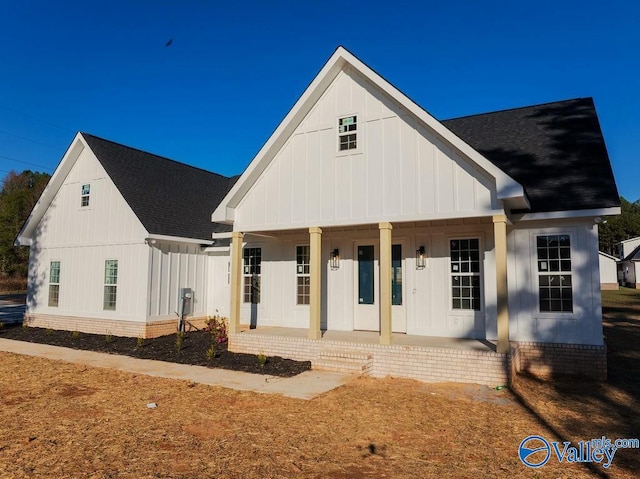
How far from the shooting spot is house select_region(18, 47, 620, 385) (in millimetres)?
9156

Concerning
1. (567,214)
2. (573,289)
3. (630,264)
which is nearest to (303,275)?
(573,289)

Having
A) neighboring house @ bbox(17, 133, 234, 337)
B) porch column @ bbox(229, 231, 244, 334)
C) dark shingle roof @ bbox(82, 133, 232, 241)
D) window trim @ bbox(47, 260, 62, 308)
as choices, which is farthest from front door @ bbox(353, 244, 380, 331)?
window trim @ bbox(47, 260, 62, 308)

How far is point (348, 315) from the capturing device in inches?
481

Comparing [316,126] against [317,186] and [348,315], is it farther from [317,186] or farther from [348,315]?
[348,315]

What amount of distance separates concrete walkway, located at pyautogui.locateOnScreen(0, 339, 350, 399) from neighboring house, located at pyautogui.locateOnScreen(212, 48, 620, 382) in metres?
1.09

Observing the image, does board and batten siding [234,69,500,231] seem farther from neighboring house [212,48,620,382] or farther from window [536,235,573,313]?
window [536,235,573,313]

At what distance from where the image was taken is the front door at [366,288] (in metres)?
12.0

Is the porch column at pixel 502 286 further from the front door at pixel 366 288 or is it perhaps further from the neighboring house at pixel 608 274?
the neighboring house at pixel 608 274

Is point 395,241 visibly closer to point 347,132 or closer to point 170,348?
point 347,132

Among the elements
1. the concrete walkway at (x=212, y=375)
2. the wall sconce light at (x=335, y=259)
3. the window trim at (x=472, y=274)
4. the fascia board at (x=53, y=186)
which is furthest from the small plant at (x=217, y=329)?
the fascia board at (x=53, y=186)

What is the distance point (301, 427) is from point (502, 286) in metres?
4.96

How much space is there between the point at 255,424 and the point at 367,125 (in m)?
7.13

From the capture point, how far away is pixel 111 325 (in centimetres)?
1463

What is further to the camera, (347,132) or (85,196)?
(85,196)
